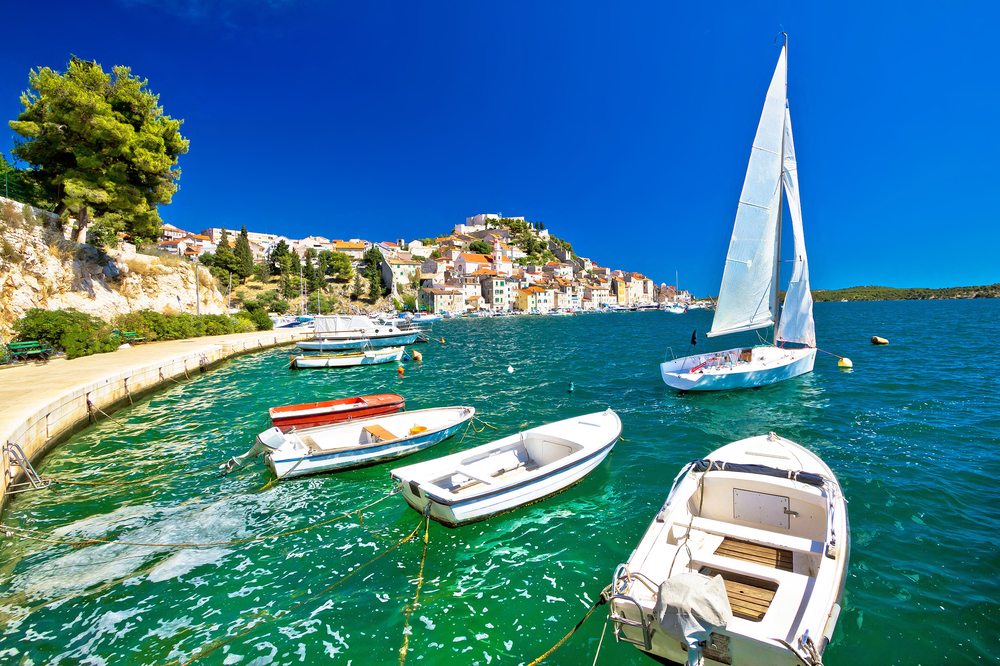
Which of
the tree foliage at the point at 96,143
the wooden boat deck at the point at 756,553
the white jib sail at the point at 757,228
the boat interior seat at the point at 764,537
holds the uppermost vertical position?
the tree foliage at the point at 96,143

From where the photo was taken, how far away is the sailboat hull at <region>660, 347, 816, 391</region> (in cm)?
1315

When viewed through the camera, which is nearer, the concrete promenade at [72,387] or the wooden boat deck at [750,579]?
the wooden boat deck at [750,579]

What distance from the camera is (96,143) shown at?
1906cm

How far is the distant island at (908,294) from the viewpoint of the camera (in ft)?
493

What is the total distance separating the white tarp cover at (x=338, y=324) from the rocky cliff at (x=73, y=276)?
928 centimetres

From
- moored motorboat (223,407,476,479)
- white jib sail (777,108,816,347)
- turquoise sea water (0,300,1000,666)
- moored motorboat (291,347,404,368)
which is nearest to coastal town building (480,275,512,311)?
moored motorboat (291,347,404,368)

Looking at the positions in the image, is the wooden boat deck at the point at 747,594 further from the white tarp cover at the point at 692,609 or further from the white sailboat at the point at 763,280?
the white sailboat at the point at 763,280

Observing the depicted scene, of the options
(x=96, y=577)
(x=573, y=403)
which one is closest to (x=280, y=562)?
(x=96, y=577)

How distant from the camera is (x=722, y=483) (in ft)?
17.2

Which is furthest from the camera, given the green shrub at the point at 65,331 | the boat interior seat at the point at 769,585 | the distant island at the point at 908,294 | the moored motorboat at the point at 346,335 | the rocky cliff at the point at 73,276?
the distant island at the point at 908,294

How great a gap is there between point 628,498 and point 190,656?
6060 mm

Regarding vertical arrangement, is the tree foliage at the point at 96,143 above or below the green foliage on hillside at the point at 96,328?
above

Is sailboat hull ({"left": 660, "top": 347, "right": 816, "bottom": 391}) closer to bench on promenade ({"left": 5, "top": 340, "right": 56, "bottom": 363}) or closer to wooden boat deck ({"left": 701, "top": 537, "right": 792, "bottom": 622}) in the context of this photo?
wooden boat deck ({"left": 701, "top": 537, "right": 792, "bottom": 622})

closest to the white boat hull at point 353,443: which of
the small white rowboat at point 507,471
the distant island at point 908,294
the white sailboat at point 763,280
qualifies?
the small white rowboat at point 507,471
